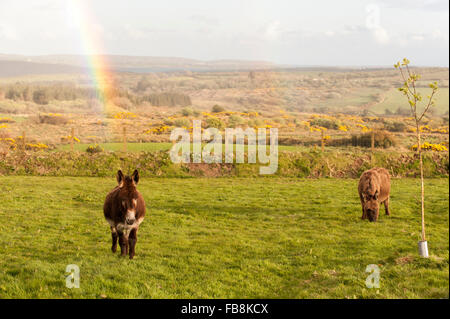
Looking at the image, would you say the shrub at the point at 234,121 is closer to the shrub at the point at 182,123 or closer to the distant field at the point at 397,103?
the shrub at the point at 182,123

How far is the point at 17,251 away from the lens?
12.3 metres

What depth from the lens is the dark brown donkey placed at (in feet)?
33.7

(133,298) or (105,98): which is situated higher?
(105,98)

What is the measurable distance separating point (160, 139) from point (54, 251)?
3567 cm

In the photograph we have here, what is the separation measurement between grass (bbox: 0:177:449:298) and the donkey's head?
4.36 ft

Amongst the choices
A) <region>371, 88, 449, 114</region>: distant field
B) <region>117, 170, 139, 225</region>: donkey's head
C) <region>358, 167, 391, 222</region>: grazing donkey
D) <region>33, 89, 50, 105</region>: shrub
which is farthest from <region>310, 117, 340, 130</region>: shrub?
<region>33, 89, 50, 105</region>: shrub

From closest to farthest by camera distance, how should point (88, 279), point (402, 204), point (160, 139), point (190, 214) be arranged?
point (88, 279) < point (190, 214) < point (402, 204) < point (160, 139)

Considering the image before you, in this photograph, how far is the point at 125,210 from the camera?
10297mm

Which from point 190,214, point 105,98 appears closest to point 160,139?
point 190,214

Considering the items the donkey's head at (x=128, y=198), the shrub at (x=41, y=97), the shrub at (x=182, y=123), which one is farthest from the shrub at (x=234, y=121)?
the shrub at (x=41, y=97)

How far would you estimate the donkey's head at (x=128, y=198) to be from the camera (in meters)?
10.2

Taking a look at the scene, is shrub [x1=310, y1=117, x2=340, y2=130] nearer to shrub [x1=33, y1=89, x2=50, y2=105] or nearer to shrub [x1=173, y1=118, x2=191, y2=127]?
shrub [x1=173, y1=118, x2=191, y2=127]
